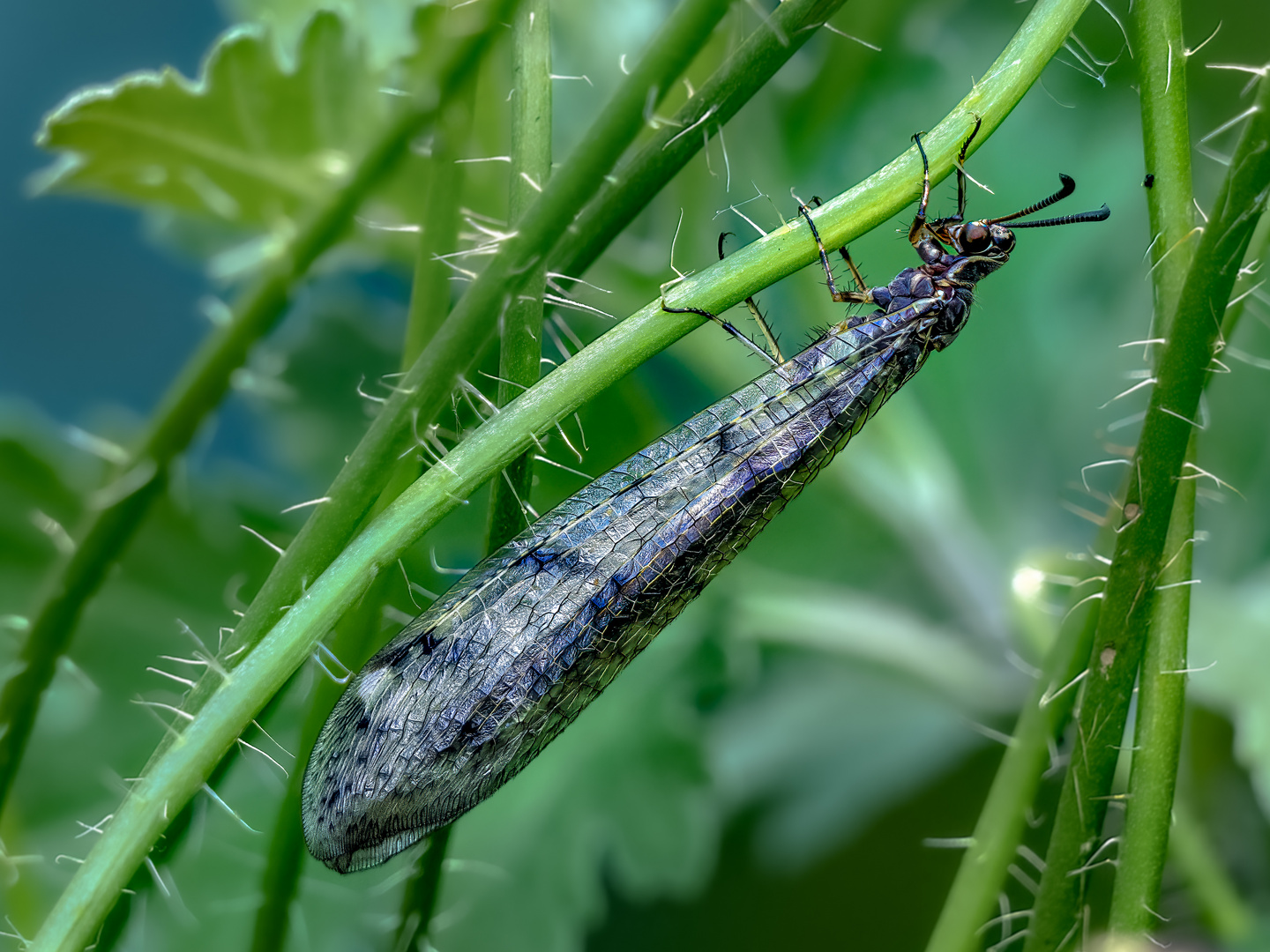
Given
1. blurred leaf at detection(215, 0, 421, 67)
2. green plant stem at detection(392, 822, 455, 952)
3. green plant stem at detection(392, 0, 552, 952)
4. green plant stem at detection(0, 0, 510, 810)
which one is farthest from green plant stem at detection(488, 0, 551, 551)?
blurred leaf at detection(215, 0, 421, 67)

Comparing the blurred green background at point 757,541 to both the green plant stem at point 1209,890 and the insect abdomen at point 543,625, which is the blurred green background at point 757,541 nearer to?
the green plant stem at point 1209,890

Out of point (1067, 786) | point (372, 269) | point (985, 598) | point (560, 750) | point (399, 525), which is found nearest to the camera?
point (399, 525)

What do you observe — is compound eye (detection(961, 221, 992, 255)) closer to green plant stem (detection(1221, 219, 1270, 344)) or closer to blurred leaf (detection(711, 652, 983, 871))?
green plant stem (detection(1221, 219, 1270, 344))

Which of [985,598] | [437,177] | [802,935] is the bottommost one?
[802,935]

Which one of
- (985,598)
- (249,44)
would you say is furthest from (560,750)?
(249,44)

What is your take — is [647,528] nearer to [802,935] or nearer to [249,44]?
[249,44]
